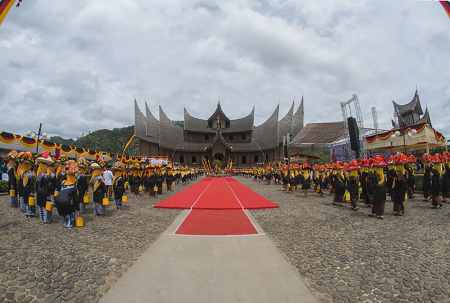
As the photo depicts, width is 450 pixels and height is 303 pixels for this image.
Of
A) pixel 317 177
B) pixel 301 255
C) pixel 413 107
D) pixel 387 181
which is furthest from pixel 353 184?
pixel 413 107

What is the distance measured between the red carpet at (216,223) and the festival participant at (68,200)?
2602 millimetres

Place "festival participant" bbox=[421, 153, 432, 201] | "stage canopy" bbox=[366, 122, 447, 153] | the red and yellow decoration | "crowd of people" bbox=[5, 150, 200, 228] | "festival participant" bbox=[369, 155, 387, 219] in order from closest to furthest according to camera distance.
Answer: the red and yellow decoration → "crowd of people" bbox=[5, 150, 200, 228] → "festival participant" bbox=[369, 155, 387, 219] → "festival participant" bbox=[421, 153, 432, 201] → "stage canopy" bbox=[366, 122, 447, 153]

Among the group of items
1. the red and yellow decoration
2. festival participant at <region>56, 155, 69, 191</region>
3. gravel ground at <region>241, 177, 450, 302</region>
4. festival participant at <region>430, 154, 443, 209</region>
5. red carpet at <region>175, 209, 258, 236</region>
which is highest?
the red and yellow decoration

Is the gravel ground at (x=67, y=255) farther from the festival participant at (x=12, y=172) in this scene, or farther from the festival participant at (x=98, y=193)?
the festival participant at (x=12, y=172)

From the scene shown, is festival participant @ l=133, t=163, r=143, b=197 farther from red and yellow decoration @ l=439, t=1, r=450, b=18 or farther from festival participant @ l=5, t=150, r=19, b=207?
red and yellow decoration @ l=439, t=1, r=450, b=18

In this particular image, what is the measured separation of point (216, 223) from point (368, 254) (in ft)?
11.1

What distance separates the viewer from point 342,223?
5.62m

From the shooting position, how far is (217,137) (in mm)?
37625

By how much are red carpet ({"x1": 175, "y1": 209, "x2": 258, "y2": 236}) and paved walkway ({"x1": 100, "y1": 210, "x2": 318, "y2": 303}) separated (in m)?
0.74

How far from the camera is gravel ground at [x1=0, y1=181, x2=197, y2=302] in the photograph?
8.56ft

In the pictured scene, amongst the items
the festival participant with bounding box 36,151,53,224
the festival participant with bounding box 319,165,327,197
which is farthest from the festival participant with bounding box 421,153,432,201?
the festival participant with bounding box 36,151,53,224

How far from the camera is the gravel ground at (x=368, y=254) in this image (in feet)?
8.58

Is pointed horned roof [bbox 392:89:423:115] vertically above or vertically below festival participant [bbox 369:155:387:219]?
above

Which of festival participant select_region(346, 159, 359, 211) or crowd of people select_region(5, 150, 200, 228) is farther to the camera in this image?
festival participant select_region(346, 159, 359, 211)
